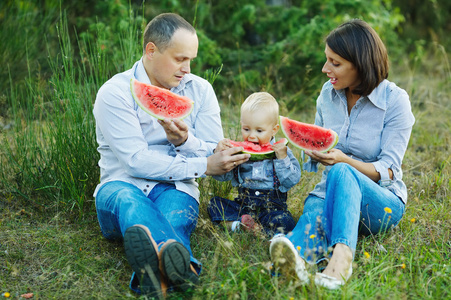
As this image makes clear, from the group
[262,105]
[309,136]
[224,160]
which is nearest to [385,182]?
[309,136]

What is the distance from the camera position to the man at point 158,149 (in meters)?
3.43

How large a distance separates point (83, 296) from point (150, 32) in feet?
6.45

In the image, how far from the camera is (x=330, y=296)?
272cm

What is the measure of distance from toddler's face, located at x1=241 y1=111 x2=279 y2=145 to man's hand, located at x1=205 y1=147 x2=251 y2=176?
0.59ft

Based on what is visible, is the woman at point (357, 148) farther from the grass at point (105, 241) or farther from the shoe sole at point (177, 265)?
the shoe sole at point (177, 265)

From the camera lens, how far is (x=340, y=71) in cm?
351

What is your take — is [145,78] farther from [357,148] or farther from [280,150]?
[357,148]

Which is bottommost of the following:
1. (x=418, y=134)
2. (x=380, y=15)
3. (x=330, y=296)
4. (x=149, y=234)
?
(x=418, y=134)

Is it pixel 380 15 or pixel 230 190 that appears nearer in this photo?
pixel 230 190

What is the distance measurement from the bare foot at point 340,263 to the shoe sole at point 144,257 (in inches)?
39.8

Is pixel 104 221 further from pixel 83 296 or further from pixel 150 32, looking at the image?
pixel 150 32

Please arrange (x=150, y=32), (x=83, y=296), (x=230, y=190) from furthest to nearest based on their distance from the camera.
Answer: (x=230, y=190)
(x=150, y=32)
(x=83, y=296)

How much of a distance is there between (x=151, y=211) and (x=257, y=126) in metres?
1.04

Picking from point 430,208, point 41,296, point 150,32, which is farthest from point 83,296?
point 430,208
